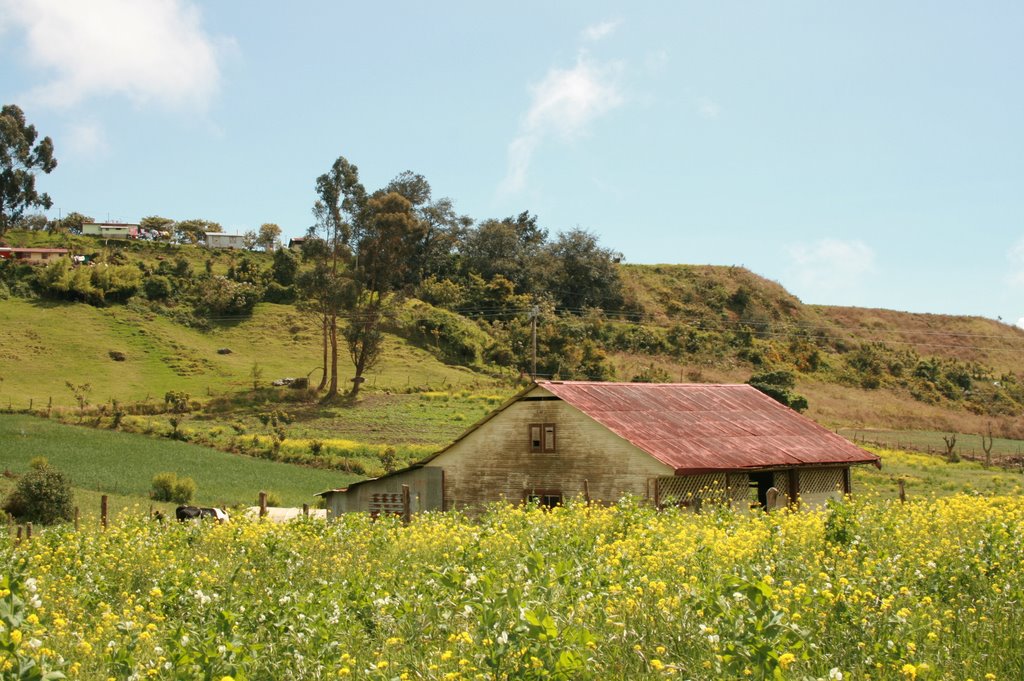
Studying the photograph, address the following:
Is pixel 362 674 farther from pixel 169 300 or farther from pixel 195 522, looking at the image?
pixel 169 300

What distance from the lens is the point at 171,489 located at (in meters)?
35.2

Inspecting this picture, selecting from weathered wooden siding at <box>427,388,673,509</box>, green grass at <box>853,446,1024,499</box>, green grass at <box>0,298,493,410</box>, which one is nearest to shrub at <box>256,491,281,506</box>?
weathered wooden siding at <box>427,388,673,509</box>

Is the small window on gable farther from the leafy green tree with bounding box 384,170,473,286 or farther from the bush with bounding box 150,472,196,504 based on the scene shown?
the leafy green tree with bounding box 384,170,473,286

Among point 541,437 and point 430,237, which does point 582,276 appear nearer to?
point 430,237

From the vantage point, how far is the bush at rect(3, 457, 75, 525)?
28.9 m

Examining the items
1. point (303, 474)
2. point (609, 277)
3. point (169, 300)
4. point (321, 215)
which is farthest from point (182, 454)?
point (609, 277)

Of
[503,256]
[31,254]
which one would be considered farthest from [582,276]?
[31,254]

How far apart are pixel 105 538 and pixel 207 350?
5863cm

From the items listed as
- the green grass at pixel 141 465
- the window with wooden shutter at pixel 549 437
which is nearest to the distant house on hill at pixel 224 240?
the green grass at pixel 141 465

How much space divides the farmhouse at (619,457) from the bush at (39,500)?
799 centimetres

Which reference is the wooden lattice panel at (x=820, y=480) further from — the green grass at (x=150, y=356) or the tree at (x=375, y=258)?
the tree at (x=375, y=258)

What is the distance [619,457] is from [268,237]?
89.7m

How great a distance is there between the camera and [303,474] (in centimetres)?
4225

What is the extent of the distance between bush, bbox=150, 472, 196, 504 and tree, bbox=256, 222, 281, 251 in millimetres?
73160
